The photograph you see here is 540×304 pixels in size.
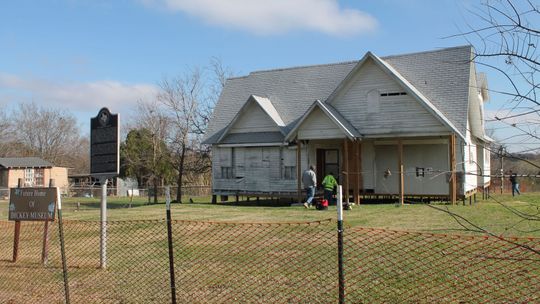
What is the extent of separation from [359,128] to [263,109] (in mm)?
5148

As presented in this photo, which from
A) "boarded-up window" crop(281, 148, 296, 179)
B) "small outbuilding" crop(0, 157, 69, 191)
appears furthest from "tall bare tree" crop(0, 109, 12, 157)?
"boarded-up window" crop(281, 148, 296, 179)

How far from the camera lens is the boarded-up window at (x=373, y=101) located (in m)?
23.1

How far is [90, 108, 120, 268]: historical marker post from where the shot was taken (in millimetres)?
9484

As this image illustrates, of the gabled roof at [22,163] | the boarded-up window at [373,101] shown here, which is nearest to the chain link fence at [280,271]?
the boarded-up window at [373,101]

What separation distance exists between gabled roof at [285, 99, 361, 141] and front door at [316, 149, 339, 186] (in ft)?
9.79

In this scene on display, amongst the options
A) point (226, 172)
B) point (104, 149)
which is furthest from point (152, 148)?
point (104, 149)

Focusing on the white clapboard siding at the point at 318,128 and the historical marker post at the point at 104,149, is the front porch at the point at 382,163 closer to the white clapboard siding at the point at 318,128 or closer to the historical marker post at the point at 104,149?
the white clapboard siding at the point at 318,128

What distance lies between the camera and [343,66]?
27.3m

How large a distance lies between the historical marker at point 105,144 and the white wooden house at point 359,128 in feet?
40.8

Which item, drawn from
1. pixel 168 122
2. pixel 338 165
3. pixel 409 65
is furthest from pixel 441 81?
pixel 168 122

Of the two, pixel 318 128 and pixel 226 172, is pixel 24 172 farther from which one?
pixel 318 128

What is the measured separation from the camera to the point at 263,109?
2592 centimetres

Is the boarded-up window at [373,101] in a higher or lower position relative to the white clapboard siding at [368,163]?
higher

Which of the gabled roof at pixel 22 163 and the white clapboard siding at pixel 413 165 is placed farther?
the gabled roof at pixel 22 163
